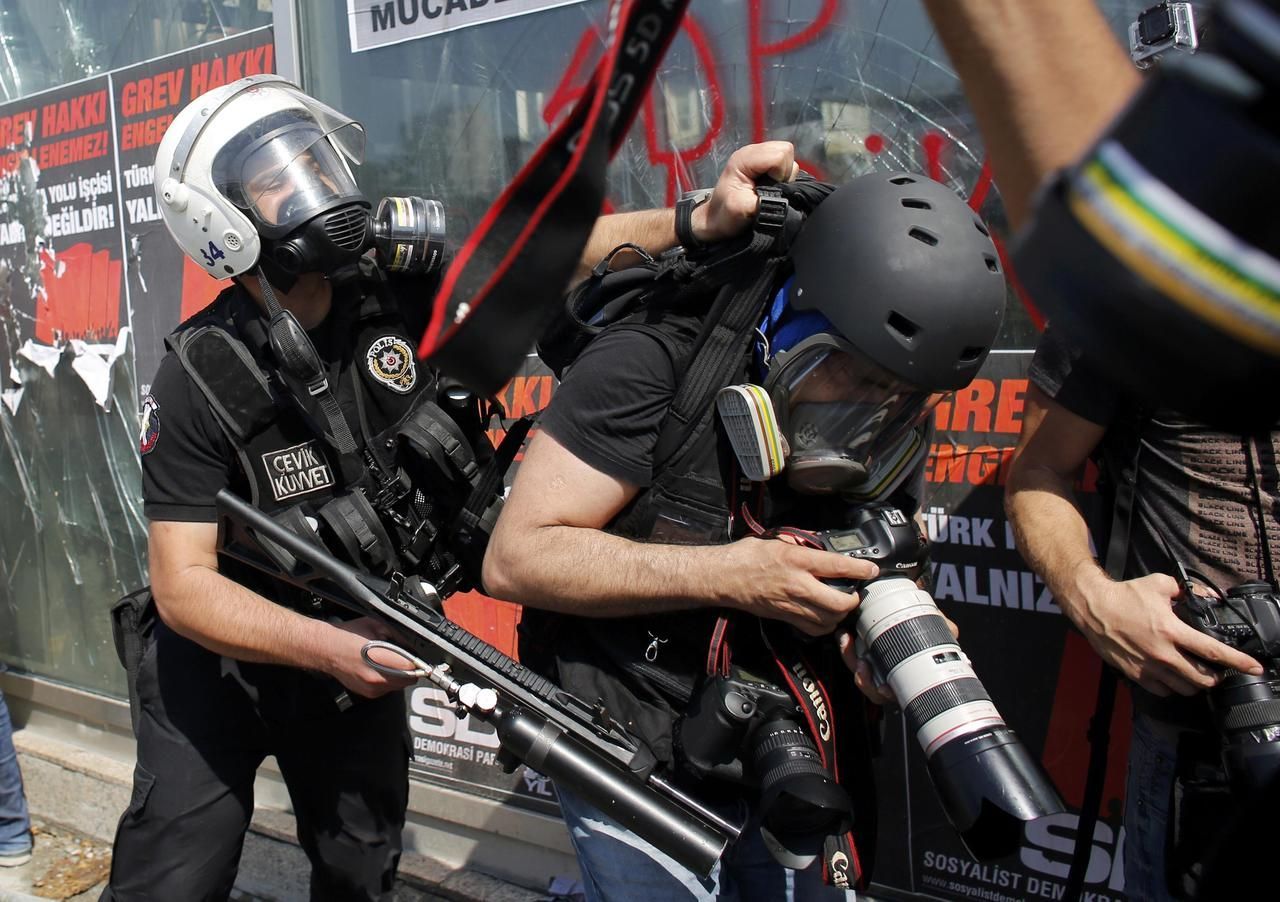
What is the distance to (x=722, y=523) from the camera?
1737 mm

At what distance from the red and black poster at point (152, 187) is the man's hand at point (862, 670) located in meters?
3.07

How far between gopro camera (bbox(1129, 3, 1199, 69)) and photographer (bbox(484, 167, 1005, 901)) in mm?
457

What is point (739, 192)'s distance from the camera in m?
1.72

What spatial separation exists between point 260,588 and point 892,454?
1.43 m

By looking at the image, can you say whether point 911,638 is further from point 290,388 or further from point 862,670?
point 290,388

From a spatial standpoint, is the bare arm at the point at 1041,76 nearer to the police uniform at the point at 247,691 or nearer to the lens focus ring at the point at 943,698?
the lens focus ring at the point at 943,698

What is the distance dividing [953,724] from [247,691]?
1614mm

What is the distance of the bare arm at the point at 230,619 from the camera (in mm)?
2082

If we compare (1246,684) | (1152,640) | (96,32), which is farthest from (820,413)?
(96,32)

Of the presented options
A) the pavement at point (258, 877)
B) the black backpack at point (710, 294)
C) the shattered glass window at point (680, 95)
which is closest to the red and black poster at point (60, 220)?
the shattered glass window at point (680, 95)

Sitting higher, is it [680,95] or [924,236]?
[924,236]

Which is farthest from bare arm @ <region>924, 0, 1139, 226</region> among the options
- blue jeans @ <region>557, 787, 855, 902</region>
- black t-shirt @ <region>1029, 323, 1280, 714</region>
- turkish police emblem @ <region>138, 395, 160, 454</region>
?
turkish police emblem @ <region>138, 395, 160, 454</region>

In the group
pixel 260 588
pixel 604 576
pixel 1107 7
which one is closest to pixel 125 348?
pixel 260 588

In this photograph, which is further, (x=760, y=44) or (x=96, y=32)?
(x=96, y=32)
